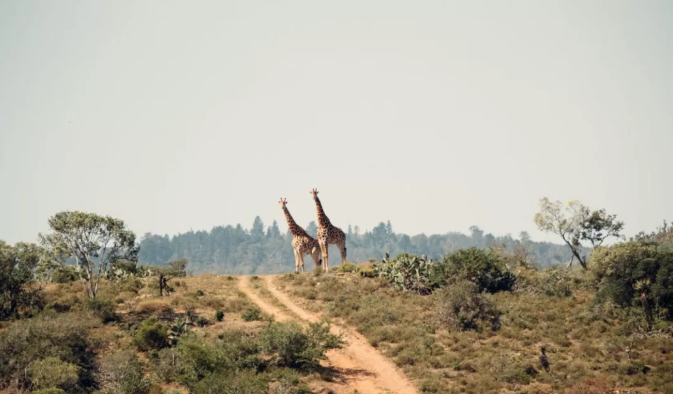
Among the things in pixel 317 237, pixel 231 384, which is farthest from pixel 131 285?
pixel 231 384

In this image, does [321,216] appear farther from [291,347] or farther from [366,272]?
[291,347]

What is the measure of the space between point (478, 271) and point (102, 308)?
23302 millimetres

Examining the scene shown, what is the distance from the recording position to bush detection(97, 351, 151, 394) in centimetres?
2669

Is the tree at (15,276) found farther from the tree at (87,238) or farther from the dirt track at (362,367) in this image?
the dirt track at (362,367)

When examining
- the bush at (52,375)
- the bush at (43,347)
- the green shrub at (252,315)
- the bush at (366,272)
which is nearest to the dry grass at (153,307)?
the green shrub at (252,315)

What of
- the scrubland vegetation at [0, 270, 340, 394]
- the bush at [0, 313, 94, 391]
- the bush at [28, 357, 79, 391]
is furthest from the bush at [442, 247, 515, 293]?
the bush at [28, 357, 79, 391]

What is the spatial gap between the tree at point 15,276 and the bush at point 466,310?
23296mm

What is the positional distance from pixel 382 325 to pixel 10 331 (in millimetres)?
18702

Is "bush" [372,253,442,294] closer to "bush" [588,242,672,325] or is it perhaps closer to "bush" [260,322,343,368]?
"bush" [588,242,672,325]

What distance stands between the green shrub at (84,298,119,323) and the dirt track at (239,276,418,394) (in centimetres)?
924

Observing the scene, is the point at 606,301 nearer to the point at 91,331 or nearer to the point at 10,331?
the point at 91,331

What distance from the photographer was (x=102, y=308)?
35500 mm

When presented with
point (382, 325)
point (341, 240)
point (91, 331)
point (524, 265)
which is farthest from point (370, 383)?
point (524, 265)

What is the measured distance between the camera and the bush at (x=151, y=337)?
31.5 meters
